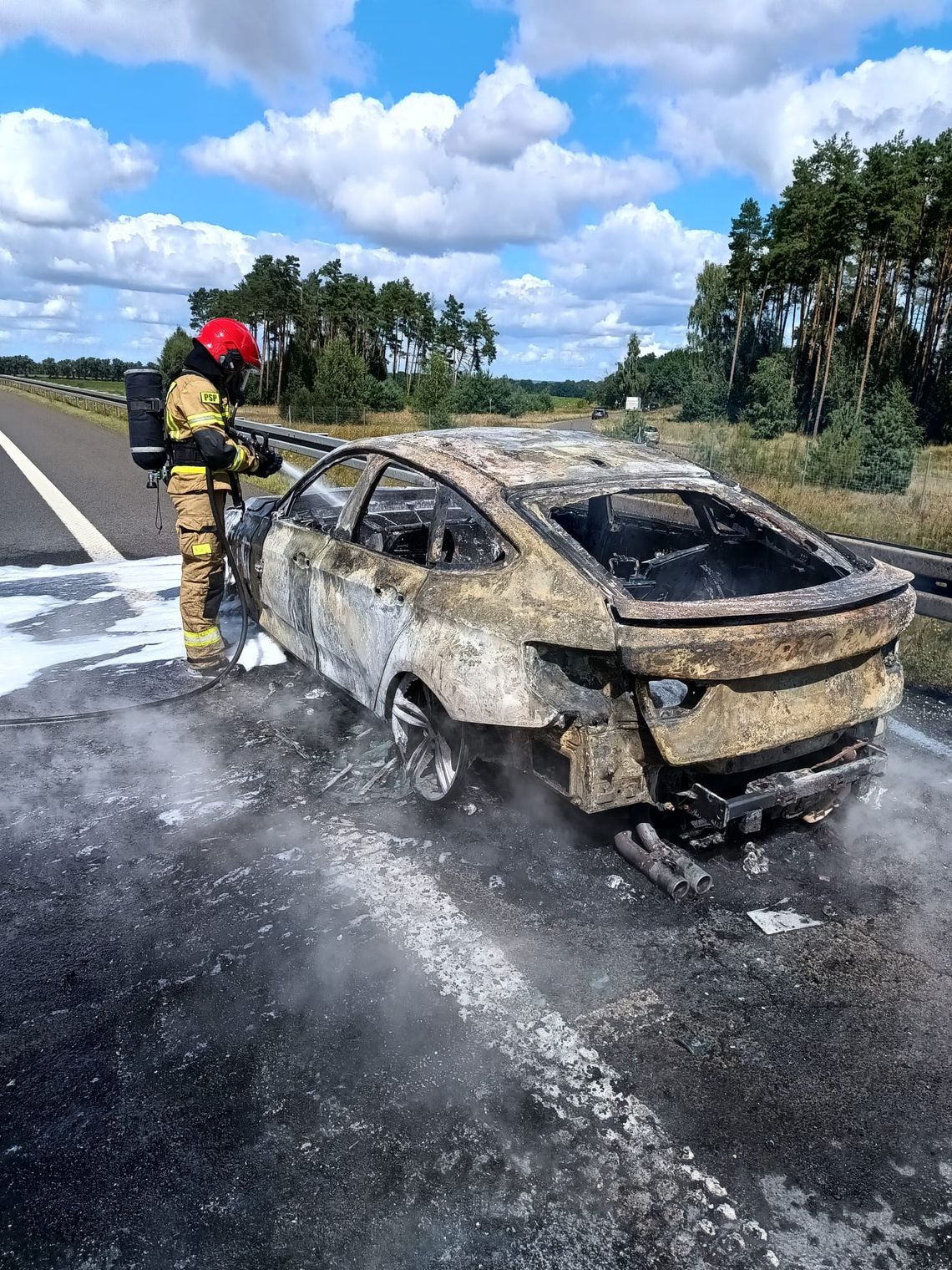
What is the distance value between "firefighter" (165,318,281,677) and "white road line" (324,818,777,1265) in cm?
263

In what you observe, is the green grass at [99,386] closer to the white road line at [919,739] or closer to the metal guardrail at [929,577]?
the metal guardrail at [929,577]

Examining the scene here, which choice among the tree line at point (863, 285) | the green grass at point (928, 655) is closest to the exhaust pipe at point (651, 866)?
the green grass at point (928, 655)

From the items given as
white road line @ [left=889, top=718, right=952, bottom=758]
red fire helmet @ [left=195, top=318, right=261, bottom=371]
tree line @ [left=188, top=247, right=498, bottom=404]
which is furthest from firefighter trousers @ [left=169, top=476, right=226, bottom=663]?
tree line @ [left=188, top=247, right=498, bottom=404]

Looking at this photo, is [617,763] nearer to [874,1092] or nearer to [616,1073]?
[616,1073]

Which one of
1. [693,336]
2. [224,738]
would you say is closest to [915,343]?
[693,336]

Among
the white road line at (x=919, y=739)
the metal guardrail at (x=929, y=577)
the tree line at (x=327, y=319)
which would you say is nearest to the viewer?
the white road line at (x=919, y=739)

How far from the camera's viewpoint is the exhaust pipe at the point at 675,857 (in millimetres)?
2896

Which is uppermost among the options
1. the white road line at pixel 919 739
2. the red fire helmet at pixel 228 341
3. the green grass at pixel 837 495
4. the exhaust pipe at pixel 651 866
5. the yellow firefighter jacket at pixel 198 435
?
the red fire helmet at pixel 228 341

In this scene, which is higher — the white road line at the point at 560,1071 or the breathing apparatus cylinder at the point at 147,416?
the breathing apparatus cylinder at the point at 147,416

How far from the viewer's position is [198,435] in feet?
16.9

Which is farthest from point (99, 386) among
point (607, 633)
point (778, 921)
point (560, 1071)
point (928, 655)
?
point (560, 1071)

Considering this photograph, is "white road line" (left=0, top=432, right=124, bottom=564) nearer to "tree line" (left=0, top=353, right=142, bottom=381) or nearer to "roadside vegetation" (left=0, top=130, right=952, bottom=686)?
"roadside vegetation" (left=0, top=130, right=952, bottom=686)

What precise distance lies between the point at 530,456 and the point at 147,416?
9.13 feet

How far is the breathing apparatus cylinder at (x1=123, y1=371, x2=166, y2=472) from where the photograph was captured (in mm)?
5250
